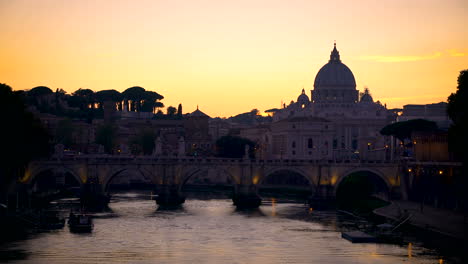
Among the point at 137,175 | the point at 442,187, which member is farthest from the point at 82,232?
the point at 137,175

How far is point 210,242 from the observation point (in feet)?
279

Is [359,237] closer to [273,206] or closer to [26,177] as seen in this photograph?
[273,206]

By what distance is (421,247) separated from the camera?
80.5 m

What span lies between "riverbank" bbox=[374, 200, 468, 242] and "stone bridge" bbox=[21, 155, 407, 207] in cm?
1312

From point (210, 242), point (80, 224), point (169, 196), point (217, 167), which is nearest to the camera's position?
point (210, 242)

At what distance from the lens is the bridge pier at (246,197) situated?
4783 inches

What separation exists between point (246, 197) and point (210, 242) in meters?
37.8

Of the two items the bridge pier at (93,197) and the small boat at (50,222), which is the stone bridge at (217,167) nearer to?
the bridge pier at (93,197)

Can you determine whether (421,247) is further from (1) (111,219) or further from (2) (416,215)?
(1) (111,219)

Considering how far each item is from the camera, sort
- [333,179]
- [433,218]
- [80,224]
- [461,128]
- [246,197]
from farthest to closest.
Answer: [333,179] < [246,197] < [433,218] < [80,224] < [461,128]

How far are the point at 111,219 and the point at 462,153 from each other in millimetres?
34862

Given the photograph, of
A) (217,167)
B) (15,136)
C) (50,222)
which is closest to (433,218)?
(50,222)

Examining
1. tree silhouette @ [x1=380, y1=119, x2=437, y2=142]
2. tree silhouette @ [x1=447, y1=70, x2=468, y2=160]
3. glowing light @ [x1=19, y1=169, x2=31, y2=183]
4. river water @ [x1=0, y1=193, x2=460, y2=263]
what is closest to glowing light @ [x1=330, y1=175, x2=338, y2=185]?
river water @ [x1=0, y1=193, x2=460, y2=263]

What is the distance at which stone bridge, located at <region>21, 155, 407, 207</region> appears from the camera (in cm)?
12238
